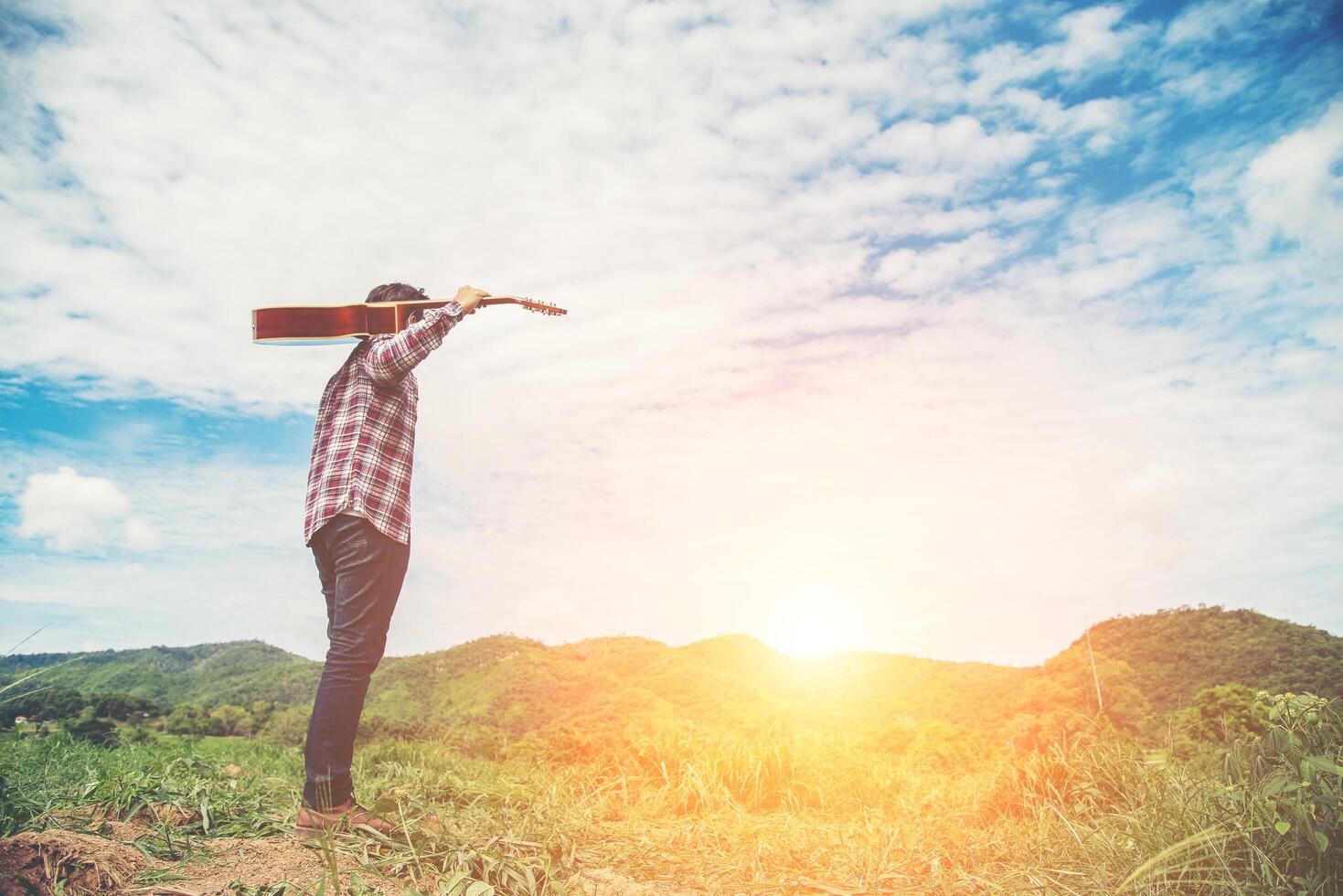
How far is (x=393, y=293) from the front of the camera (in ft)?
13.0

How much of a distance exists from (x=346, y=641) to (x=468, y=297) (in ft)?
5.71

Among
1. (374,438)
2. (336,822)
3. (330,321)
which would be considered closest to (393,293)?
(330,321)

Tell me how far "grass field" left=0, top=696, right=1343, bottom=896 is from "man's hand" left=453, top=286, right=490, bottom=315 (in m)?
2.32

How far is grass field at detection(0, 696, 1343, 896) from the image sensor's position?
8.37 feet

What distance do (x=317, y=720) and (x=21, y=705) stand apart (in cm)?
344

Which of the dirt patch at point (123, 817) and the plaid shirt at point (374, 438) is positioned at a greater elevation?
the plaid shirt at point (374, 438)

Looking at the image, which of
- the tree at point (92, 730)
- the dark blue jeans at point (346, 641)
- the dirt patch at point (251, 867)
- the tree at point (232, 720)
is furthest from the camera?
the tree at point (232, 720)

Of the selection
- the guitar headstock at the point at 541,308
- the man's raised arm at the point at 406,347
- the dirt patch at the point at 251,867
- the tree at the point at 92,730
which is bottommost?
the dirt patch at the point at 251,867

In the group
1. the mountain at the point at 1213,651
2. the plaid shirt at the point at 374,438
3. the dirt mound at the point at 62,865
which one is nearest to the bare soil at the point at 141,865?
the dirt mound at the point at 62,865

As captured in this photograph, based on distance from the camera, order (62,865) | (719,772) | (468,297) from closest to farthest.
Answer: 1. (62,865)
2. (468,297)
3. (719,772)

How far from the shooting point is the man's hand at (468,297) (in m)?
3.68

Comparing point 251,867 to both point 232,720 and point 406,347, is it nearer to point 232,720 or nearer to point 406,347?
point 406,347

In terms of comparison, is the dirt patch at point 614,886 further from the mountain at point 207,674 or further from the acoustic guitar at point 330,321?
the mountain at point 207,674

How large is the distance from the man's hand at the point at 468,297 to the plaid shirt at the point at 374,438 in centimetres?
7
